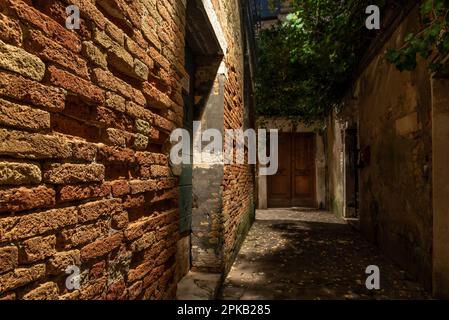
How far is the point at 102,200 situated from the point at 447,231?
11.6 feet

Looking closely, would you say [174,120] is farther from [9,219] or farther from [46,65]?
[9,219]

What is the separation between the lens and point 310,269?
413cm

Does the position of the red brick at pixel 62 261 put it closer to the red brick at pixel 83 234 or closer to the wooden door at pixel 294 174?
the red brick at pixel 83 234

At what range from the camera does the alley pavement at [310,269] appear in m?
3.33

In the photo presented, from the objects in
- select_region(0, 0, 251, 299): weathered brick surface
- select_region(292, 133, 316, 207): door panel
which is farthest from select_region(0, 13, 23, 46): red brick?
select_region(292, 133, 316, 207): door panel

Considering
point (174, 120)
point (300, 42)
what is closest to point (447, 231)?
point (174, 120)

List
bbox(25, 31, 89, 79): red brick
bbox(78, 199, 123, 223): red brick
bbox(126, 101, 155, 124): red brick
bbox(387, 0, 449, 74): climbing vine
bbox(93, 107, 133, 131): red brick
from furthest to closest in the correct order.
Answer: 1. bbox(387, 0, 449, 74): climbing vine
2. bbox(126, 101, 155, 124): red brick
3. bbox(93, 107, 133, 131): red brick
4. bbox(78, 199, 123, 223): red brick
5. bbox(25, 31, 89, 79): red brick

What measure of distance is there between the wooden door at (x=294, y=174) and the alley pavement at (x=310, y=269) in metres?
4.57

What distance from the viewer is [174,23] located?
6.63 ft

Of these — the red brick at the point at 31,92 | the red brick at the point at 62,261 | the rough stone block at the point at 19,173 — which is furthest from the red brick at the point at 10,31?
the red brick at the point at 62,261

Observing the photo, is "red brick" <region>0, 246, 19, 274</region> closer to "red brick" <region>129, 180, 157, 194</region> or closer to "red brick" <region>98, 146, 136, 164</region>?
"red brick" <region>98, 146, 136, 164</region>

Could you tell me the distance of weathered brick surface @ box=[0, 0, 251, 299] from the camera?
0.92 m

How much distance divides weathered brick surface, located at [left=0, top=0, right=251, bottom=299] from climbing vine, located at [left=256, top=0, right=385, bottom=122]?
159 inches

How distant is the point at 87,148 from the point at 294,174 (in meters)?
10.7
